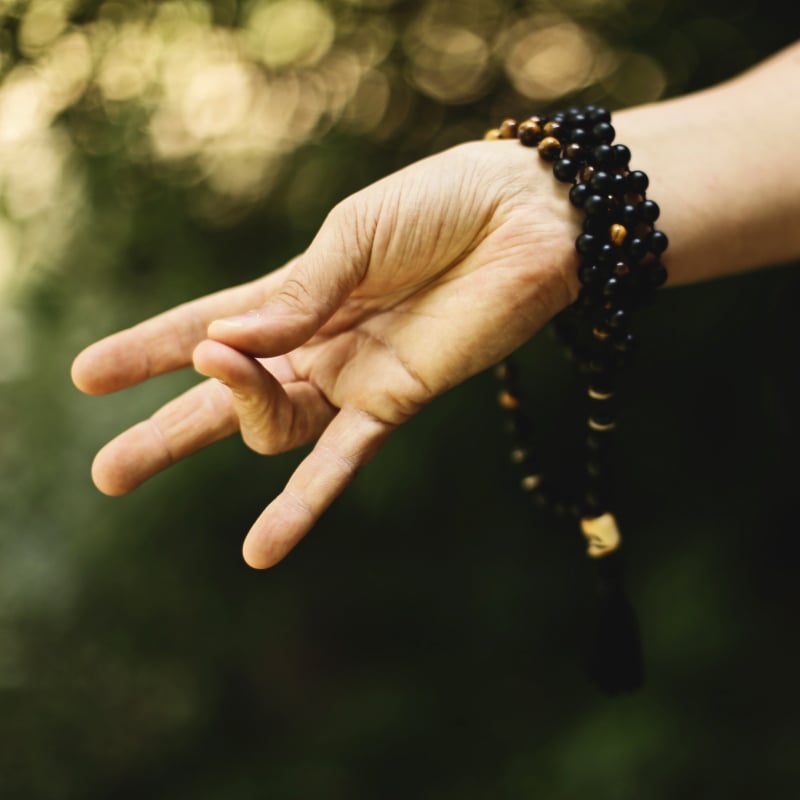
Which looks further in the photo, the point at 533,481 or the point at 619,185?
the point at 533,481

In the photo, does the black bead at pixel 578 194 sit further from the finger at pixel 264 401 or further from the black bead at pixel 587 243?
the finger at pixel 264 401

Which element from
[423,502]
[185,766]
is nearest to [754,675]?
[423,502]

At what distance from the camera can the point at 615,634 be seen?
120 cm

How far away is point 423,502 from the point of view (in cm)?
196

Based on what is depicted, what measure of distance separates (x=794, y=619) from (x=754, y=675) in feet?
0.62

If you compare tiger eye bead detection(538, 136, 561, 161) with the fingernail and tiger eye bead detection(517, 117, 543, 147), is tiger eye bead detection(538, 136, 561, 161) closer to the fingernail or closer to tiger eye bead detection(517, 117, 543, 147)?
tiger eye bead detection(517, 117, 543, 147)

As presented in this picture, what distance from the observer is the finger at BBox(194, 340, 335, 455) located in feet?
2.96

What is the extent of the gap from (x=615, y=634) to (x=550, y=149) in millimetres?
833

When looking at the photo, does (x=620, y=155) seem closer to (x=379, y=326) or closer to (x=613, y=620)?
(x=379, y=326)

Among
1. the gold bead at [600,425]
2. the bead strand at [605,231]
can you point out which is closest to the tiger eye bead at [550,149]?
the bead strand at [605,231]

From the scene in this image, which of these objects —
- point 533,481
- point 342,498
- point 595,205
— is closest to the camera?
point 595,205

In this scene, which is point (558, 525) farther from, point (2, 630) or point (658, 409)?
point (2, 630)

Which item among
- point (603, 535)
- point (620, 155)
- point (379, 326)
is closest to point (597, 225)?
point (620, 155)

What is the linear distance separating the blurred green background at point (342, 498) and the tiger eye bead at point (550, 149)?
0.76 meters
